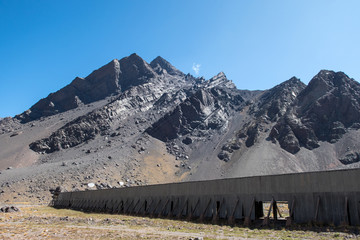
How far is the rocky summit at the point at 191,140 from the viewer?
9531cm

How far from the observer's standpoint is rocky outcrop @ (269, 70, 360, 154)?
11331 cm

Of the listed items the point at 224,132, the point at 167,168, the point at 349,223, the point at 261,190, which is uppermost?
the point at 224,132

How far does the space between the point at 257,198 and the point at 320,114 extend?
112 meters

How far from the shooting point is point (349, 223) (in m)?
19.5

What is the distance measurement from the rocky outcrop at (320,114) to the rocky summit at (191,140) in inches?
15.5

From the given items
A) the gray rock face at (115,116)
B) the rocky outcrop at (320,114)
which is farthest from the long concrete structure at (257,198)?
the gray rock face at (115,116)

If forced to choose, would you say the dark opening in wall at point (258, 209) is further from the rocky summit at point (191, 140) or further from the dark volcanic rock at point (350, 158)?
the dark volcanic rock at point (350, 158)

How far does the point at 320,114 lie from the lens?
12244 centimetres

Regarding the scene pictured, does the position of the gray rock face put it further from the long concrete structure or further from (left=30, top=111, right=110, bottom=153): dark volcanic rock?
the long concrete structure

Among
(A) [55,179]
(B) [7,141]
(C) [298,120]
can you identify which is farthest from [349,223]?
(B) [7,141]


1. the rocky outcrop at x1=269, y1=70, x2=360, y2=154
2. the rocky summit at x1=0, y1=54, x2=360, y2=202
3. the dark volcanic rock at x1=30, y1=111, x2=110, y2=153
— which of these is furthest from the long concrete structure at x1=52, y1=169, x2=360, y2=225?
the dark volcanic rock at x1=30, y1=111, x2=110, y2=153

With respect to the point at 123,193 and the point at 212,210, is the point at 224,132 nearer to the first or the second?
the point at 123,193

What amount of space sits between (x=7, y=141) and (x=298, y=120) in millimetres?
135963

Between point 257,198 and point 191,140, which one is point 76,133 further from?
point 257,198
